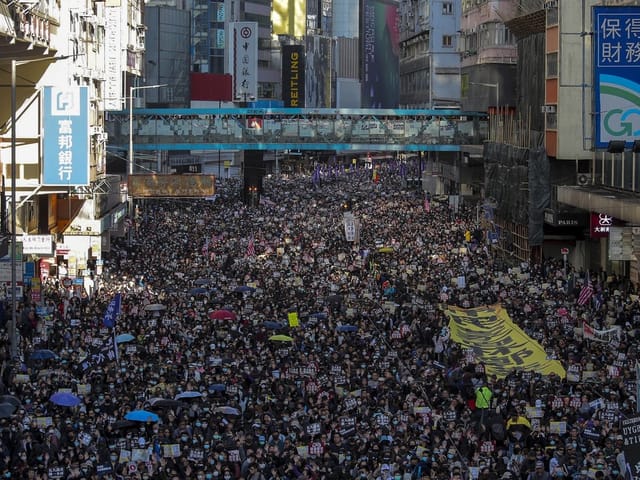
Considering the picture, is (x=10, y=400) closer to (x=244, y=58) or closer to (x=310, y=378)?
(x=310, y=378)

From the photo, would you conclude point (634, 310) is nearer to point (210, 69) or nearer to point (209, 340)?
point (209, 340)

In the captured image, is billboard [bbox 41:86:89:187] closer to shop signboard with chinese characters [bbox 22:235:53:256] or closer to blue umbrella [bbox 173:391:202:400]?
shop signboard with chinese characters [bbox 22:235:53:256]

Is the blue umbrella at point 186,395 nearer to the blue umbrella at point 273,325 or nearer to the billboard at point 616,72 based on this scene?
the blue umbrella at point 273,325

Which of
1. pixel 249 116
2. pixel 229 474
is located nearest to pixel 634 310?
pixel 229 474

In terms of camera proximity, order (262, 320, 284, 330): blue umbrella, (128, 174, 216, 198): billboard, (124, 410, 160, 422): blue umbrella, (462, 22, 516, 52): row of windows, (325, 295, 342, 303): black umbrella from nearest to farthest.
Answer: (124, 410, 160, 422): blue umbrella < (262, 320, 284, 330): blue umbrella < (325, 295, 342, 303): black umbrella < (128, 174, 216, 198): billboard < (462, 22, 516, 52): row of windows

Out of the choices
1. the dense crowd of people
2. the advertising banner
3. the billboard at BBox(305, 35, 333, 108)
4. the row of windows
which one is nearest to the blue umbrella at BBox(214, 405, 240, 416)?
the dense crowd of people
